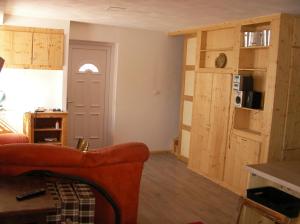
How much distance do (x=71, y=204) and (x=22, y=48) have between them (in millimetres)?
4083

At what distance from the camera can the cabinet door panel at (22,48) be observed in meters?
5.90

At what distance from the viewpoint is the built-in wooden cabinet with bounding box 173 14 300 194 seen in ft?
15.2

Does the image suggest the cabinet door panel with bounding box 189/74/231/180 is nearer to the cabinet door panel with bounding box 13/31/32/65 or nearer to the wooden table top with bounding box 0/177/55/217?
the cabinet door panel with bounding box 13/31/32/65

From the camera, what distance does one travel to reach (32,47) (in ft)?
19.7

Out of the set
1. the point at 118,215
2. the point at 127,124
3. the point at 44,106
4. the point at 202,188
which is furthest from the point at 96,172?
the point at 127,124

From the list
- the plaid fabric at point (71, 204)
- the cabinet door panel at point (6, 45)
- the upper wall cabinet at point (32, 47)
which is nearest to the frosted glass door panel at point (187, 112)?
the upper wall cabinet at point (32, 47)

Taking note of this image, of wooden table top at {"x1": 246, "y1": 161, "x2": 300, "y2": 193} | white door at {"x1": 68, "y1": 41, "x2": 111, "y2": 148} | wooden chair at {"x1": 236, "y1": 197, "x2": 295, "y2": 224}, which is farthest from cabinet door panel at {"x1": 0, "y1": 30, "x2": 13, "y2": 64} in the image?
wooden chair at {"x1": 236, "y1": 197, "x2": 295, "y2": 224}

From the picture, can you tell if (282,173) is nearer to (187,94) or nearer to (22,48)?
(187,94)

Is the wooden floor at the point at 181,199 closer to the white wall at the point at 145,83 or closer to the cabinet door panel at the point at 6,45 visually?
the white wall at the point at 145,83

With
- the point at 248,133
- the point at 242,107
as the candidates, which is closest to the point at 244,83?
the point at 242,107

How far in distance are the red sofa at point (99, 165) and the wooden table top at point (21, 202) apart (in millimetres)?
260

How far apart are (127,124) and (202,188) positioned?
239 cm

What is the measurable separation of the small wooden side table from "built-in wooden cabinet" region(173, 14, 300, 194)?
3220 millimetres

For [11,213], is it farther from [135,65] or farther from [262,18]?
[135,65]
